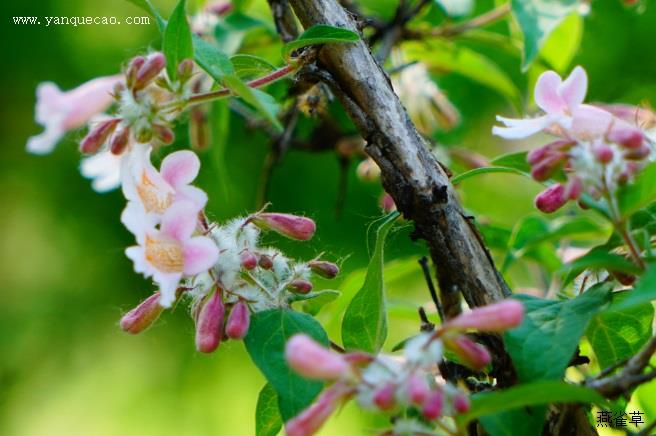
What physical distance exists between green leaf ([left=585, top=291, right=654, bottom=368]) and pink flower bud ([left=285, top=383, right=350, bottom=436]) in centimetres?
34

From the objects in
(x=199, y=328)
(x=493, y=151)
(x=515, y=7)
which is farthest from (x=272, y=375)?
(x=493, y=151)

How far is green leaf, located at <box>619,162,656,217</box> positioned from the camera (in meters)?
0.74

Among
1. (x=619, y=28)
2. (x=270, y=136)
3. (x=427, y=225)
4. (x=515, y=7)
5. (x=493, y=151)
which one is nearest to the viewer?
(x=427, y=225)

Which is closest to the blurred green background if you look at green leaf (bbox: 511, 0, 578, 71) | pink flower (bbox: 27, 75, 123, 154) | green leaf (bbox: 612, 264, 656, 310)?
green leaf (bbox: 511, 0, 578, 71)

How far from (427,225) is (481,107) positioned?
1.38 meters

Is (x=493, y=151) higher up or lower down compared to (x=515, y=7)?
lower down

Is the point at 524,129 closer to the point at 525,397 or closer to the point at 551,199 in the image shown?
the point at 551,199

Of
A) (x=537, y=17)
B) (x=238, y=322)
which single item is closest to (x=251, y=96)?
(x=238, y=322)

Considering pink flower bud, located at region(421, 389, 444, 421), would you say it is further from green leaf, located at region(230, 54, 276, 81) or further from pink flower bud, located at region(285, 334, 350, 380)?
green leaf, located at region(230, 54, 276, 81)

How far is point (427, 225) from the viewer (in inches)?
33.2

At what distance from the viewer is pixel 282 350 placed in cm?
79

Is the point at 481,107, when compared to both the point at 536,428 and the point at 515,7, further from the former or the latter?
the point at 536,428

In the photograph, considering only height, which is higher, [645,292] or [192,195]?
[192,195]

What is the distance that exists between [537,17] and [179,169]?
2.36 feet
